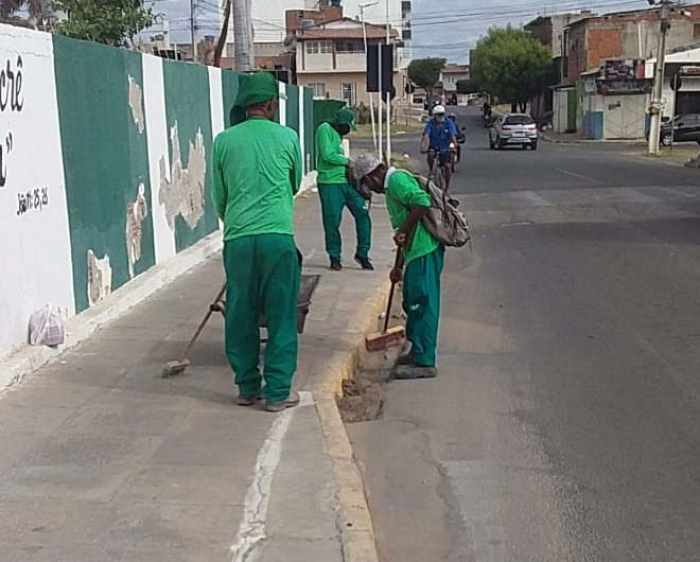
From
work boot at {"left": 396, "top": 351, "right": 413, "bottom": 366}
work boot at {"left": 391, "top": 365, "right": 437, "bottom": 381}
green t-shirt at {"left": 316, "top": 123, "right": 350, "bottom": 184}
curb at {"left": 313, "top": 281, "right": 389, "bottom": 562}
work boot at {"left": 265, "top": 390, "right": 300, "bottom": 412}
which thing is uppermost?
green t-shirt at {"left": 316, "top": 123, "right": 350, "bottom": 184}

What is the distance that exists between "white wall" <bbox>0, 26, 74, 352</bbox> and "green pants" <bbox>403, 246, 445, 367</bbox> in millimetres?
2553

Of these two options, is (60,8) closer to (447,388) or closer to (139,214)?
(139,214)

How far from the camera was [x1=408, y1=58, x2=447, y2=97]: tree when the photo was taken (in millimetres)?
131375

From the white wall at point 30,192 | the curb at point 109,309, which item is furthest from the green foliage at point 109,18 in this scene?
the white wall at point 30,192

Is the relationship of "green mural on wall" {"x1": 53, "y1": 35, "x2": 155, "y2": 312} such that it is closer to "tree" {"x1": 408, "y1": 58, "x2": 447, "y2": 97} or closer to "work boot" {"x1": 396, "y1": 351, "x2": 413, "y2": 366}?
"work boot" {"x1": 396, "y1": 351, "x2": 413, "y2": 366}

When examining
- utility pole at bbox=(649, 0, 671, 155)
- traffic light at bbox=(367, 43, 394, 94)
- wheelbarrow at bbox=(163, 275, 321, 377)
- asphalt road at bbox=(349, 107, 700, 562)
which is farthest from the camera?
utility pole at bbox=(649, 0, 671, 155)

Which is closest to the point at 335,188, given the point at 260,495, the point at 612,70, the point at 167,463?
the point at 167,463

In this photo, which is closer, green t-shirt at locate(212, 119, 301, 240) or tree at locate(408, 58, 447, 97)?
green t-shirt at locate(212, 119, 301, 240)

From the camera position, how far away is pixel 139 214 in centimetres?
1027

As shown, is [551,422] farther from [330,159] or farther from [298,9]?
[298,9]

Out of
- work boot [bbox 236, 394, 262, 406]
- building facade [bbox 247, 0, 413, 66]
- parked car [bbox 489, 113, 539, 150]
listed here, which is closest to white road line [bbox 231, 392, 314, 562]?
work boot [bbox 236, 394, 262, 406]

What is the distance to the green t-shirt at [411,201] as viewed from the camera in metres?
7.72

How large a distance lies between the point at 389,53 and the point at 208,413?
583 inches

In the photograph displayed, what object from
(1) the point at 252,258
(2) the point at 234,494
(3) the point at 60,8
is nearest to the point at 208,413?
(1) the point at 252,258
